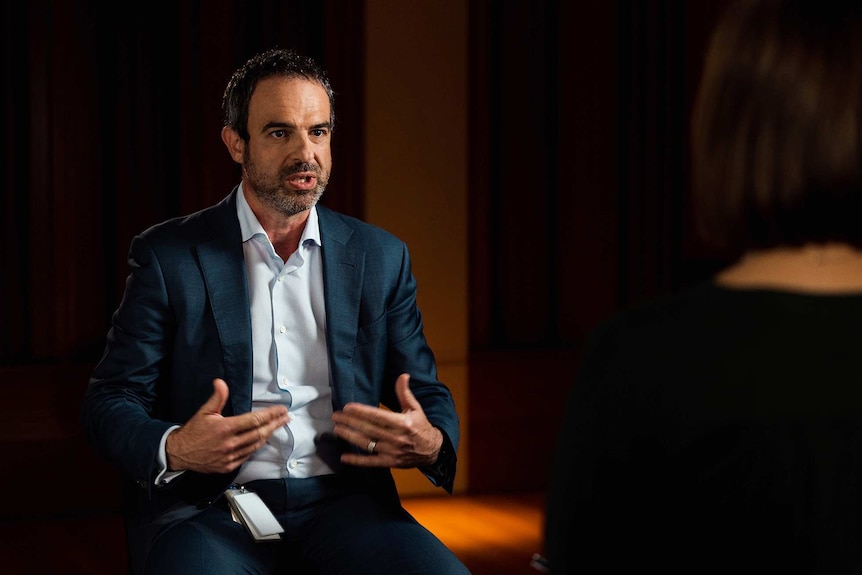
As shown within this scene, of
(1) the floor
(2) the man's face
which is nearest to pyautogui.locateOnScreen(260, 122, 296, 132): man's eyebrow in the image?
(2) the man's face

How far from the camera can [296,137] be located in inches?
97.4

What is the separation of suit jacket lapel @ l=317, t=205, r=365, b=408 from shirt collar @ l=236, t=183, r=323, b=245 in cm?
2

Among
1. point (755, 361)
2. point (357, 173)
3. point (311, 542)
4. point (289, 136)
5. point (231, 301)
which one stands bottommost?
point (311, 542)

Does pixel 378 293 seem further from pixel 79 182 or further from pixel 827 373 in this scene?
pixel 79 182

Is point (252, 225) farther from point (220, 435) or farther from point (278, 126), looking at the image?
point (220, 435)

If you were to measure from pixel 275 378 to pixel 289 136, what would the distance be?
1.86 ft

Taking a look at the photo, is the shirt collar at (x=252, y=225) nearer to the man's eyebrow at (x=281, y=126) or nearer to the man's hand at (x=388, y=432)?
the man's eyebrow at (x=281, y=126)

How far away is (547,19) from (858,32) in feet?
12.8

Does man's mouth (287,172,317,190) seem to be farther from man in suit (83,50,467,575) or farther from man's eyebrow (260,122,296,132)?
man's eyebrow (260,122,296,132)

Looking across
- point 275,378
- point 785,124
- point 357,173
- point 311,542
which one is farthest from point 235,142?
point 785,124

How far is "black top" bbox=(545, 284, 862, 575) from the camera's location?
861 millimetres

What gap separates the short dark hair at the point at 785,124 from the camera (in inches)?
34.0

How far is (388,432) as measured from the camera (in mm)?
2059

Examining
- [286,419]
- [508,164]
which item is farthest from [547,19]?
[286,419]
